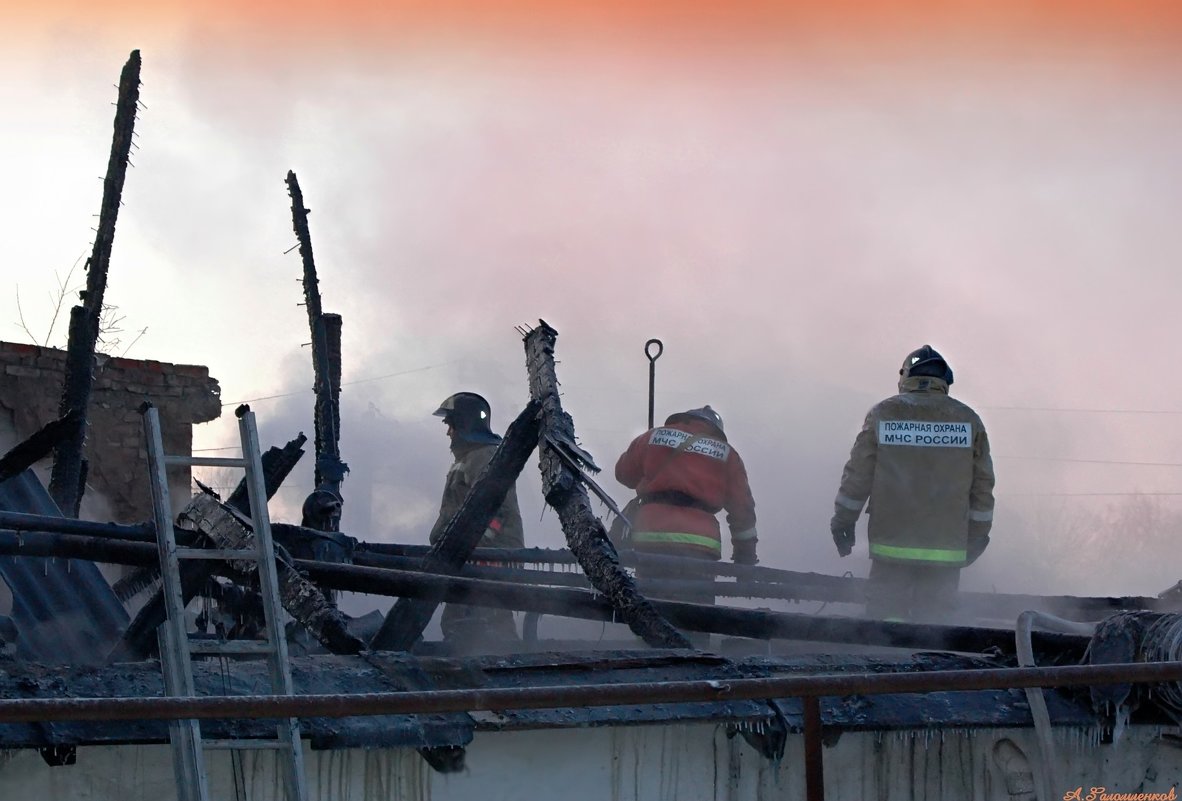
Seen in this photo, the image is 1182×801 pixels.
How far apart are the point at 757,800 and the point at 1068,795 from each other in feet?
3.39

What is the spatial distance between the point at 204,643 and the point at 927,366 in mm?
4646

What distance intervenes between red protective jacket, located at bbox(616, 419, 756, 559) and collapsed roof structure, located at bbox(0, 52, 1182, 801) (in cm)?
228

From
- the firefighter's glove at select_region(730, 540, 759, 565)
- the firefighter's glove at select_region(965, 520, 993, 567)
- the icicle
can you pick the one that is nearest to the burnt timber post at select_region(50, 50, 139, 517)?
the firefighter's glove at select_region(730, 540, 759, 565)

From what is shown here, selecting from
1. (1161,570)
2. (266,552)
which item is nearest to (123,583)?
(266,552)

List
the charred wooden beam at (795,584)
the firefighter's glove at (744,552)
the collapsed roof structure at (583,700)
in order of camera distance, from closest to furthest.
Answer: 1. the collapsed roof structure at (583,700)
2. the charred wooden beam at (795,584)
3. the firefighter's glove at (744,552)

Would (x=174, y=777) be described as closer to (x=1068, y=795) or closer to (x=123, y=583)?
(x=1068, y=795)

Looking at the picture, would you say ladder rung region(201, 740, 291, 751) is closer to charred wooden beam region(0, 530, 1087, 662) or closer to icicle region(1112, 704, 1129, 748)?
charred wooden beam region(0, 530, 1087, 662)

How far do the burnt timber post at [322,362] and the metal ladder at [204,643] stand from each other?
498 cm

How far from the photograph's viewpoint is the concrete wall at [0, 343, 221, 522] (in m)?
11.3

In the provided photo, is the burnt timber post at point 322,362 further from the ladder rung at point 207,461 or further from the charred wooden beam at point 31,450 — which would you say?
the ladder rung at point 207,461

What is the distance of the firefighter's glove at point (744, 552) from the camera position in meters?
8.77

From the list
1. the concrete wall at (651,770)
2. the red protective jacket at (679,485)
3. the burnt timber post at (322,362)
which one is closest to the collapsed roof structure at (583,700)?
the concrete wall at (651,770)

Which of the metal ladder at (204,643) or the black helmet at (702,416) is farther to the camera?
the black helmet at (702,416)

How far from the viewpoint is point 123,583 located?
28.5ft
